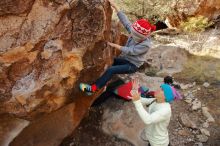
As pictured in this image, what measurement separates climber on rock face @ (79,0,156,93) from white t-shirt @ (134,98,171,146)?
880mm

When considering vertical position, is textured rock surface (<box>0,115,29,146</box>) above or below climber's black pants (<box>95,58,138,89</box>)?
below

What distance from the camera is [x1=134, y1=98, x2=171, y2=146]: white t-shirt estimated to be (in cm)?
469

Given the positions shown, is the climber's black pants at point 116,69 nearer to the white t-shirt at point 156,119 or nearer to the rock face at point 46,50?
the rock face at point 46,50

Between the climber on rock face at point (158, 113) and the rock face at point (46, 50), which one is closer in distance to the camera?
the rock face at point (46, 50)

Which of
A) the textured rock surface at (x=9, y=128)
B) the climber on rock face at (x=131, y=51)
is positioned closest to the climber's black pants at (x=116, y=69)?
the climber on rock face at (x=131, y=51)

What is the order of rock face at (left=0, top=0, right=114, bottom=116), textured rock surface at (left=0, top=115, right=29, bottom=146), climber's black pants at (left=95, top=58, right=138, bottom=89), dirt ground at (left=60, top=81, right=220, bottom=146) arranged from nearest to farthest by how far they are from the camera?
1. rock face at (left=0, top=0, right=114, bottom=116)
2. textured rock surface at (left=0, top=115, right=29, bottom=146)
3. climber's black pants at (left=95, top=58, right=138, bottom=89)
4. dirt ground at (left=60, top=81, right=220, bottom=146)

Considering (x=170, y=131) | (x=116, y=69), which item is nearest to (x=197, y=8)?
(x=170, y=131)

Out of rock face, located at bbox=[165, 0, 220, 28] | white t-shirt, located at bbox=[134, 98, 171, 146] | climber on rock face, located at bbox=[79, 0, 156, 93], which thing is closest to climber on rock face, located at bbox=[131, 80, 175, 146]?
white t-shirt, located at bbox=[134, 98, 171, 146]

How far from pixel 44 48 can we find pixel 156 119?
64.3 inches

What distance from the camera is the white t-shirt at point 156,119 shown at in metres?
4.69

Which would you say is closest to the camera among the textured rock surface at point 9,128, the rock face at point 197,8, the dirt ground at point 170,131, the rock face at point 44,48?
the rock face at point 44,48

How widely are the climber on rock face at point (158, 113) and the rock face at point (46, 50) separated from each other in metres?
0.88

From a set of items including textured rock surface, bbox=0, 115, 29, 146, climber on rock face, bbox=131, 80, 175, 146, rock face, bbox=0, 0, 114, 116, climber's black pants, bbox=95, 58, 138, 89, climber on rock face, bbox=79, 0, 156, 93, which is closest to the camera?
rock face, bbox=0, 0, 114, 116

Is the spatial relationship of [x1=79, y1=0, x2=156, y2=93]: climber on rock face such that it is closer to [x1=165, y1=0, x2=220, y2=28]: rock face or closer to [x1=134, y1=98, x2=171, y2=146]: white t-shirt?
[x1=134, y1=98, x2=171, y2=146]: white t-shirt
